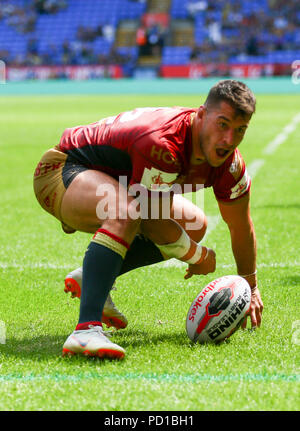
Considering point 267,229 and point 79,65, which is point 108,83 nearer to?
point 79,65

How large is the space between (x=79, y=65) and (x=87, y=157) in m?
38.6

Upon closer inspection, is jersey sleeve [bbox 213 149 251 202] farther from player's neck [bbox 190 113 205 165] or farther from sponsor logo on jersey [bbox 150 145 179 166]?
sponsor logo on jersey [bbox 150 145 179 166]

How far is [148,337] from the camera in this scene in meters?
3.89

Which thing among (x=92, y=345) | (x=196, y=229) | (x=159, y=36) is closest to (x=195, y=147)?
(x=196, y=229)

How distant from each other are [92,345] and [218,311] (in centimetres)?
77

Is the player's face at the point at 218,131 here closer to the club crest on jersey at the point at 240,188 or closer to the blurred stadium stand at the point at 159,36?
the club crest on jersey at the point at 240,188

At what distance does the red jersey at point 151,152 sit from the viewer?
351cm

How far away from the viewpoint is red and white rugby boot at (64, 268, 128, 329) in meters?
3.98

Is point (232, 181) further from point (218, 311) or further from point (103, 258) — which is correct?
point (103, 258)

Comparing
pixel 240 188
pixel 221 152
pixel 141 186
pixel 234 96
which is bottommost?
pixel 240 188

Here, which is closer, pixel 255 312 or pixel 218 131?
pixel 218 131

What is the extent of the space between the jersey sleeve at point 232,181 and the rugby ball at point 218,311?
1.55 ft

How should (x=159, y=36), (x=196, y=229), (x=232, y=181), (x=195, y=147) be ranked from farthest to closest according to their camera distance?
1. (x=159, y=36)
2. (x=196, y=229)
3. (x=232, y=181)
4. (x=195, y=147)
